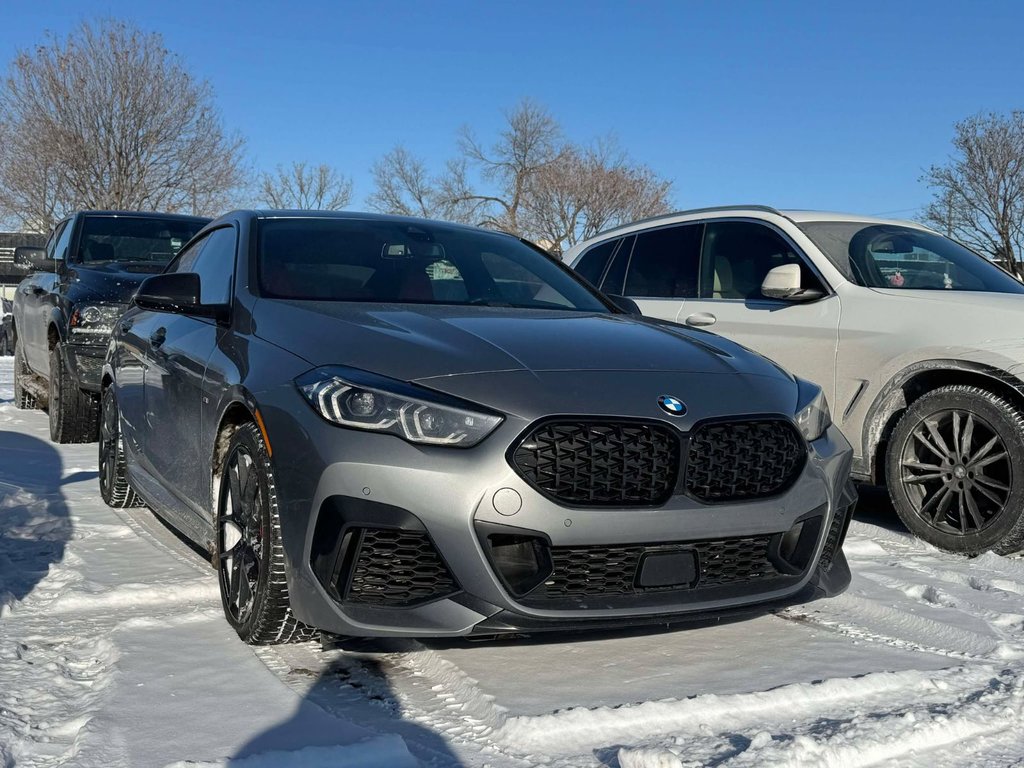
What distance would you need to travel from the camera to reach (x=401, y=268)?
4488 mm

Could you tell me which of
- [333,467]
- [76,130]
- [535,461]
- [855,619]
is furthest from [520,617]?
[76,130]

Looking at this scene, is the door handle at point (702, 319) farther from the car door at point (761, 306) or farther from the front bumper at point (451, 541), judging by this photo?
the front bumper at point (451, 541)

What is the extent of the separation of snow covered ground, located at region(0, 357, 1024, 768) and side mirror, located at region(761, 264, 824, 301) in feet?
6.34

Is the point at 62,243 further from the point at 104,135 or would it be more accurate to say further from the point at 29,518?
the point at 104,135

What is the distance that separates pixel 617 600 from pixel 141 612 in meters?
1.89

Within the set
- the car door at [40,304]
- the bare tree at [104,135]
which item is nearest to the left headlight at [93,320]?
the car door at [40,304]

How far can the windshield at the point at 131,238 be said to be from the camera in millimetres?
9172

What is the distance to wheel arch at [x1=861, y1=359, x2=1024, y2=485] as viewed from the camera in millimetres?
5262

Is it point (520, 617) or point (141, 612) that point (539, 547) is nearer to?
point (520, 617)

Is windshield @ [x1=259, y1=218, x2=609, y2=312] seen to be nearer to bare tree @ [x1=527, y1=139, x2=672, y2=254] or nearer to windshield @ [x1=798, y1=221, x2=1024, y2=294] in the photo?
windshield @ [x1=798, y1=221, x2=1024, y2=294]

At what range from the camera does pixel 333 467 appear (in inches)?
120

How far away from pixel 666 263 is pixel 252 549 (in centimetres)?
432

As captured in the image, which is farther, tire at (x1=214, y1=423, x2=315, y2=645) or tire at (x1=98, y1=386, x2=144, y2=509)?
tire at (x1=98, y1=386, x2=144, y2=509)

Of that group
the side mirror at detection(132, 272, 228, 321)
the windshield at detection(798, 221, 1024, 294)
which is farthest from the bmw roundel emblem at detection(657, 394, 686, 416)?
the windshield at detection(798, 221, 1024, 294)
